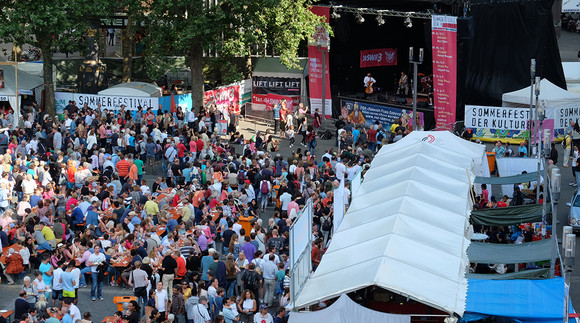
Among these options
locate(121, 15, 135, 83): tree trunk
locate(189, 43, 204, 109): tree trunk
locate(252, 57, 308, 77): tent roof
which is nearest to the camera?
locate(189, 43, 204, 109): tree trunk

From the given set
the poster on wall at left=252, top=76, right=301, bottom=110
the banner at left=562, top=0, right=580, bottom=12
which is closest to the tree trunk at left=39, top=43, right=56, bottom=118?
the poster on wall at left=252, top=76, right=301, bottom=110

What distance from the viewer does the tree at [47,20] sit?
36.1 metres

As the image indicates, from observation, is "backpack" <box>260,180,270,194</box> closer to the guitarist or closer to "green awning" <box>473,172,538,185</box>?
"green awning" <box>473,172,538,185</box>

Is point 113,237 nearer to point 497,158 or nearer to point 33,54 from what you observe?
point 497,158

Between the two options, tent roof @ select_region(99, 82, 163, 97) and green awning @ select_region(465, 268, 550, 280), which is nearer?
green awning @ select_region(465, 268, 550, 280)

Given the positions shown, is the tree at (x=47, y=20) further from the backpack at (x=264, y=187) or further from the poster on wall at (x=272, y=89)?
the backpack at (x=264, y=187)

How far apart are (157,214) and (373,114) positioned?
1716cm

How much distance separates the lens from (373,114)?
38.4m

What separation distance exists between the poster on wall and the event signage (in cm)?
878

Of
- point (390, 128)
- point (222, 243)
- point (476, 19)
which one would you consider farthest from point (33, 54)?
point (222, 243)

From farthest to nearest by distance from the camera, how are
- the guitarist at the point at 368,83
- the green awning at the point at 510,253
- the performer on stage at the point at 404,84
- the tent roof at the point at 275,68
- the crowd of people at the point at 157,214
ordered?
the performer on stage at the point at 404,84
the tent roof at the point at 275,68
the guitarist at the point at 368,83
the crowd of people at the point at 157,214
the green awning at the point at 510,253

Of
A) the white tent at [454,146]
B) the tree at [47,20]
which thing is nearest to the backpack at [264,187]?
the white tent at [454,146]

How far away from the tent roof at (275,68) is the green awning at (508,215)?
19889mm

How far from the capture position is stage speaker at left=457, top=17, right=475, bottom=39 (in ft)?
115
